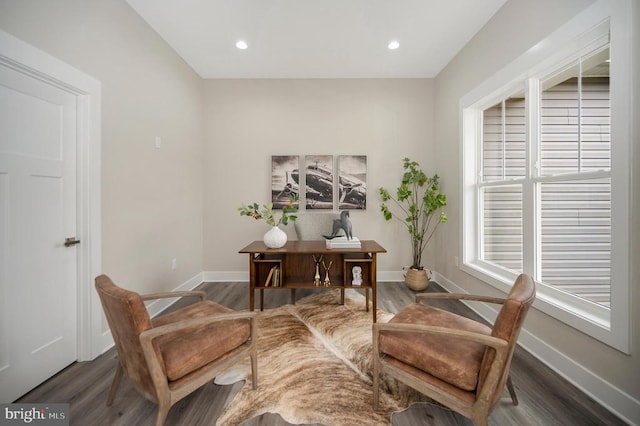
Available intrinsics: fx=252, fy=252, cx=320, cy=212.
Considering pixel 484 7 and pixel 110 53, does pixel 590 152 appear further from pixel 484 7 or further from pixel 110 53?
pixel 110 53

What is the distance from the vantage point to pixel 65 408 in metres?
1.42

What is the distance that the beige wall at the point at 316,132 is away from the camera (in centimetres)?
372

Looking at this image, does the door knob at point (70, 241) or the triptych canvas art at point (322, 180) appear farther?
the triptych canvas art at point (322, 180)

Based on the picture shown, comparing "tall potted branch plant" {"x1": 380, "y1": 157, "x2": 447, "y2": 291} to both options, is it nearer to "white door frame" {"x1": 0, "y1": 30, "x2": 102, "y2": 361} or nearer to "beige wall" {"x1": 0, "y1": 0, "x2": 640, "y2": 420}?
"beige wall" {"x1": 0, "y1": 0, "x2": 640, "y2": 420}

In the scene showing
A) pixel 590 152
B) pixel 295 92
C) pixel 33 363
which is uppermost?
pixel 295 92

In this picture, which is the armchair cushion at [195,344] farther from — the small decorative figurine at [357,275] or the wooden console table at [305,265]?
the small decorative figurine at [357,275]

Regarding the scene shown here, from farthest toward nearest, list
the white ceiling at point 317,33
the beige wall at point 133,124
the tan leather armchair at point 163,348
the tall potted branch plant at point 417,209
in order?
the tall potted branch plant at point 417,209, the white ceiling at point 317,33, the beige wall at point 133,124, the tan leather armchair at point 163,348

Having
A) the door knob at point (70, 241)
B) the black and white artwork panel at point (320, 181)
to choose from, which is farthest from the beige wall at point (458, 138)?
the door knob at point (70, 241)

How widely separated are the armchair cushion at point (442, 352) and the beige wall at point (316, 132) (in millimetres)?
2276

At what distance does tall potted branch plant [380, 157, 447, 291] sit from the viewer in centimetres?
331

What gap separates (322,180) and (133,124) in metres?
2.27

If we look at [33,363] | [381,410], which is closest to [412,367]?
[381,410]

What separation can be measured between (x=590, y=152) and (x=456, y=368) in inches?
70.1

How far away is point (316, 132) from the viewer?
373 cm
